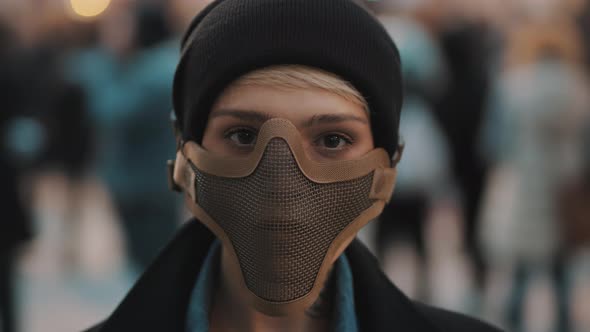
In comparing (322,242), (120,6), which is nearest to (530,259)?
(120,6)

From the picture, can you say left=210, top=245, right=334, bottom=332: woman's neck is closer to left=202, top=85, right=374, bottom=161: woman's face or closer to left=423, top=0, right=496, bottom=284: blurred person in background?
left=202, top=85, right=374, bottom=161: woman's face

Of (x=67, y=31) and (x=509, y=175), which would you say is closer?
(x=509, y=175)

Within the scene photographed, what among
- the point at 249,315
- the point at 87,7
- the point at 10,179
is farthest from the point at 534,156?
the point at 87,7

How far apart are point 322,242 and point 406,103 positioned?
151 inches

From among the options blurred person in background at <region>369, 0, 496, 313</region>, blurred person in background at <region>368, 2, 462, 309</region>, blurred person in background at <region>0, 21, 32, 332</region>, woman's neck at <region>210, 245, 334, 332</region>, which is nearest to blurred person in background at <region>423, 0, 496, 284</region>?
blurred person in background at <region>369, 0, 496, 313</region>

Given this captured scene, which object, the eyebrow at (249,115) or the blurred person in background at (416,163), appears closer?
the eyebrow at (249,115)

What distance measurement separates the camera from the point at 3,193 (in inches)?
225

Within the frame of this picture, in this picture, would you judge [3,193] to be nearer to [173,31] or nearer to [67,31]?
[173,31]

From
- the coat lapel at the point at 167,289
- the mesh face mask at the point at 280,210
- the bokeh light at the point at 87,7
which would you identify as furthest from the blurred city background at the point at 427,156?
the mesh face mask at the point at 280,210

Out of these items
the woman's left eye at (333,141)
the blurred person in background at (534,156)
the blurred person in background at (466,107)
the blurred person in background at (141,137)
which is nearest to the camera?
the woman's left eye at (333,141)

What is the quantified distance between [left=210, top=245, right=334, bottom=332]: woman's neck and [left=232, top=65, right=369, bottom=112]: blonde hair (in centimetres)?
51

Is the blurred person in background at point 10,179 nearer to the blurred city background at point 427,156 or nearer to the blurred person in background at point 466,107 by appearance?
the blurred city background at point 427,156

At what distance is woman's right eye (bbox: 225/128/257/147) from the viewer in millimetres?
2398

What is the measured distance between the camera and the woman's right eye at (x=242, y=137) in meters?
2.40
